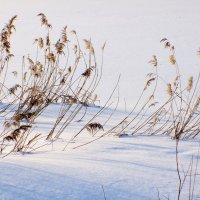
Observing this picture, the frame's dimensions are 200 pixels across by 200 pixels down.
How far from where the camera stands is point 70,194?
1.44 meters

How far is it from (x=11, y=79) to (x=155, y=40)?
391cm

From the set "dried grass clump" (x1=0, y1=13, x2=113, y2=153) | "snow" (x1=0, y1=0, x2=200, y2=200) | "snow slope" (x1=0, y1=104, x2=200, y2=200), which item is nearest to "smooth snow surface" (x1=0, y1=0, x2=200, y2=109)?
"snow" (x1=0, y1=0, x2=200, y2=200)

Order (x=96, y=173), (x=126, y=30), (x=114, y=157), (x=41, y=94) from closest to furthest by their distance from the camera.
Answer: (x=96, y=173) → (x=114, y=157) → (x=41, y=94) → (x=126, y=30)

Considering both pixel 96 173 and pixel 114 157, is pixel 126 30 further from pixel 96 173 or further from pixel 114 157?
pixel 96 173

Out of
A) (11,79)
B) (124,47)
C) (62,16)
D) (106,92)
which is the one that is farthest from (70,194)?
(62,16)

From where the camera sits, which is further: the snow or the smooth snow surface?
the smooth snow surface

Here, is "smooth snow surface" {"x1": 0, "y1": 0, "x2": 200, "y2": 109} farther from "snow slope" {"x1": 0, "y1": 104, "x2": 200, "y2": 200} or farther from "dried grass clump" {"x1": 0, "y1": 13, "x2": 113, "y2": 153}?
"snow slope" {"x1": 0, "y1": 104, "x2": 200, "y2": 200}

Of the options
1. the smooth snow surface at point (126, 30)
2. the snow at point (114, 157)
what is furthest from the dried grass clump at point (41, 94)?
the smooth snow surface at point (126, 30)

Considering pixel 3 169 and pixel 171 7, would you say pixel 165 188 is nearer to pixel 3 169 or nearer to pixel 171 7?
pixel 3 169

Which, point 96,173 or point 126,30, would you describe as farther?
point 126,30

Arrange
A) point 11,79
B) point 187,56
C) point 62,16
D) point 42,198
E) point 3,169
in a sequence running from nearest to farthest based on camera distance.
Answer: point 42,198 < point 3,169 < point 11,79 < point 187,56 < point 62,16

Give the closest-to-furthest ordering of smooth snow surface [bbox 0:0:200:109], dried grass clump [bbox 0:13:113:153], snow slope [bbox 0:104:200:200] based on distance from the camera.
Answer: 1. snow slope [bbox 0:104:200:200]
2. dried grass clump [bbox 0:13:113:153]
3. smooth snow surface [bbox 0:0:200:109]

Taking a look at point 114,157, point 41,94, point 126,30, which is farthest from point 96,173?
point 126,30

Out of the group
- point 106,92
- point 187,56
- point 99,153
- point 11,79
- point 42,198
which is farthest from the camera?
point 187,56
